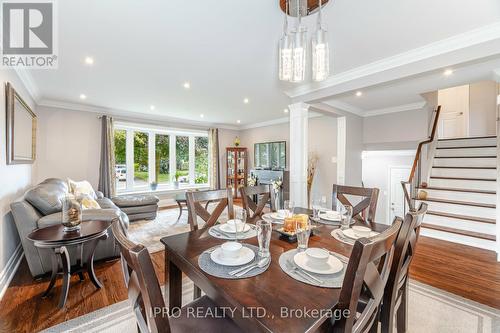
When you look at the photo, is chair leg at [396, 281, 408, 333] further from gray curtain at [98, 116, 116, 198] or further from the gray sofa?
gray curtain at [98, 116, 116, 198]

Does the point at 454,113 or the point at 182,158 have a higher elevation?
the point at 454,113

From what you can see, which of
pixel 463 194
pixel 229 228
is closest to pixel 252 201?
pixel 229 228

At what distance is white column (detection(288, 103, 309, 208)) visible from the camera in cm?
378

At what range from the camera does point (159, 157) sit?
6234 millimetres

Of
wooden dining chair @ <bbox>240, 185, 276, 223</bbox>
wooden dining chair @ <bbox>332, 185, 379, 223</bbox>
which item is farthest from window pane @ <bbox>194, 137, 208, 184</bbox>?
wooden dining chair @ <bbox>332, 185, 379, 223</bbox>

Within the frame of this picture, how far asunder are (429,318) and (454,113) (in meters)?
6.11

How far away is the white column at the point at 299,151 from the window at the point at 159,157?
3860 millimetres

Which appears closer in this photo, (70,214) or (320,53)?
(320,53)

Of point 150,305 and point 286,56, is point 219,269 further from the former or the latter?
point 286,56

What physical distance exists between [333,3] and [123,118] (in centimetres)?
531

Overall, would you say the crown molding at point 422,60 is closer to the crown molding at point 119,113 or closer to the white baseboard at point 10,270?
the crown molding at point 119,113

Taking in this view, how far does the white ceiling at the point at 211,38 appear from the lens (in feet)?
5.81

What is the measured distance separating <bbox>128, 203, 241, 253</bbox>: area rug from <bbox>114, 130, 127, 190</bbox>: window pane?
1.52m

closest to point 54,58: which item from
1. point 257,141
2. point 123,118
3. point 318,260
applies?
point 123,118
